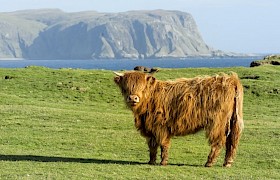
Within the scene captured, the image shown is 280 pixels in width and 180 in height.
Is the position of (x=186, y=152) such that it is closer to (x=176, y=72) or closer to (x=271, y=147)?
(x=271, y=147)

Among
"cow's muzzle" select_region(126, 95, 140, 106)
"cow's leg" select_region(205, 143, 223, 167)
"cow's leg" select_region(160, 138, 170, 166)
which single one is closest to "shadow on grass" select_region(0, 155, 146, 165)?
"cow's leg" select_region(160, 138, 170, 166)

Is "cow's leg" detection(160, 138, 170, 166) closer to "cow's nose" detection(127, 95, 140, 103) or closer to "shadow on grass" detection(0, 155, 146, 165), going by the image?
"shadow on grass" detection(0, 155, 146, 165)

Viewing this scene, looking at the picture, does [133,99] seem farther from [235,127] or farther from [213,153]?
[235,127]

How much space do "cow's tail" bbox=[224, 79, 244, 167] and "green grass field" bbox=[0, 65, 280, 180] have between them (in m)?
0.47

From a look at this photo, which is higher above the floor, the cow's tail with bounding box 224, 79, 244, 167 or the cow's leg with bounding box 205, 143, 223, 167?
the cow's tail with bounding box 224, 79, 244, 167

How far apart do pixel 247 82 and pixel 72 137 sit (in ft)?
71.9

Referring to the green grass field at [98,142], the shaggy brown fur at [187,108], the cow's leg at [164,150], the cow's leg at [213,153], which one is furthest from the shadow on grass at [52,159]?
the cow's leg at [213,153]

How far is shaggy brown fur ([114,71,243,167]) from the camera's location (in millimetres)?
13867

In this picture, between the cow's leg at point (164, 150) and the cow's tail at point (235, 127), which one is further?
the cow's leg at point (164, 150)

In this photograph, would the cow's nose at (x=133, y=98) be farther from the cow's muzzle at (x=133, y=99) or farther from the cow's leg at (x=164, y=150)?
the cow's leg at (x=164, y=150)

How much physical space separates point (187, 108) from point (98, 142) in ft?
17.1

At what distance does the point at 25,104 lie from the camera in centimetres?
2903

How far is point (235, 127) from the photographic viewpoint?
45.9 ft

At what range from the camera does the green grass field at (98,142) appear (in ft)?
43.8
